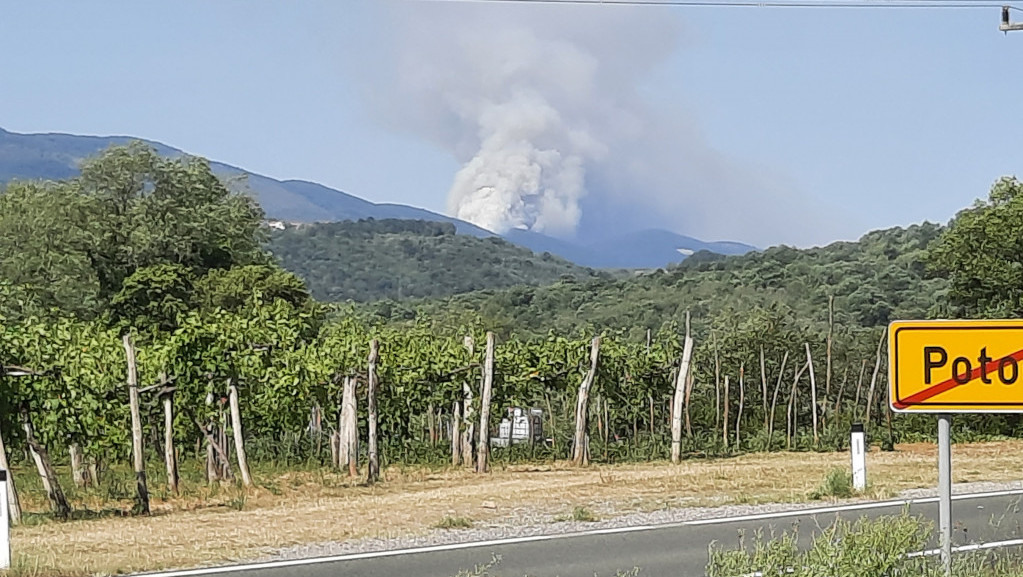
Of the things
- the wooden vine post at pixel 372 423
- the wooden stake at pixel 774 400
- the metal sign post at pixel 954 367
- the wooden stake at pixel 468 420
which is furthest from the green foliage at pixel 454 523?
the wooden stake at pixel 774 400

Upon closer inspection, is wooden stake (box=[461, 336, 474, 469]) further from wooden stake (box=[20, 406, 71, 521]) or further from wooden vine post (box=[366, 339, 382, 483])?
wooden stake (box=[20, 406, 71, 521])

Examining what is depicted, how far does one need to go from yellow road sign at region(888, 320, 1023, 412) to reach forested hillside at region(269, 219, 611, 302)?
346 ft

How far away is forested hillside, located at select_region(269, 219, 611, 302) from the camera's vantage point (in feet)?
392

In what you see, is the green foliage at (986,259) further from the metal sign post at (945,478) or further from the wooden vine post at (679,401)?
the metal sign post at (945,478)

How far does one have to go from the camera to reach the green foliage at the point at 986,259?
122 feet

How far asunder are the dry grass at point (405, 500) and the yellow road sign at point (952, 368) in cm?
695

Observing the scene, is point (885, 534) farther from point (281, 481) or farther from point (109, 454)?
point (281, 481)

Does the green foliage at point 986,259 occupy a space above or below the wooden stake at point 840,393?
above

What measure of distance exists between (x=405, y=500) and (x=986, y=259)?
82.4 feet

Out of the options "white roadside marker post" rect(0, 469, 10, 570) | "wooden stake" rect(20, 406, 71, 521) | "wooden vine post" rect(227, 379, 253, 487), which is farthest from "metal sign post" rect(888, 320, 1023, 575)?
"wooden vine post" rect(227, 379, 253, 487)

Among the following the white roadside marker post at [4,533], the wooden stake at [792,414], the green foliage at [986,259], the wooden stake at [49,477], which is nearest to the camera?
the white roadside marker post at [4,533]

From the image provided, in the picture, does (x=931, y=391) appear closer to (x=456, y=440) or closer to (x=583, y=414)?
(x=583, y=414)

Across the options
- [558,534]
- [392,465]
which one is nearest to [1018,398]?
[558,534]

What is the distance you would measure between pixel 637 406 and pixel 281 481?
31.9 ft
